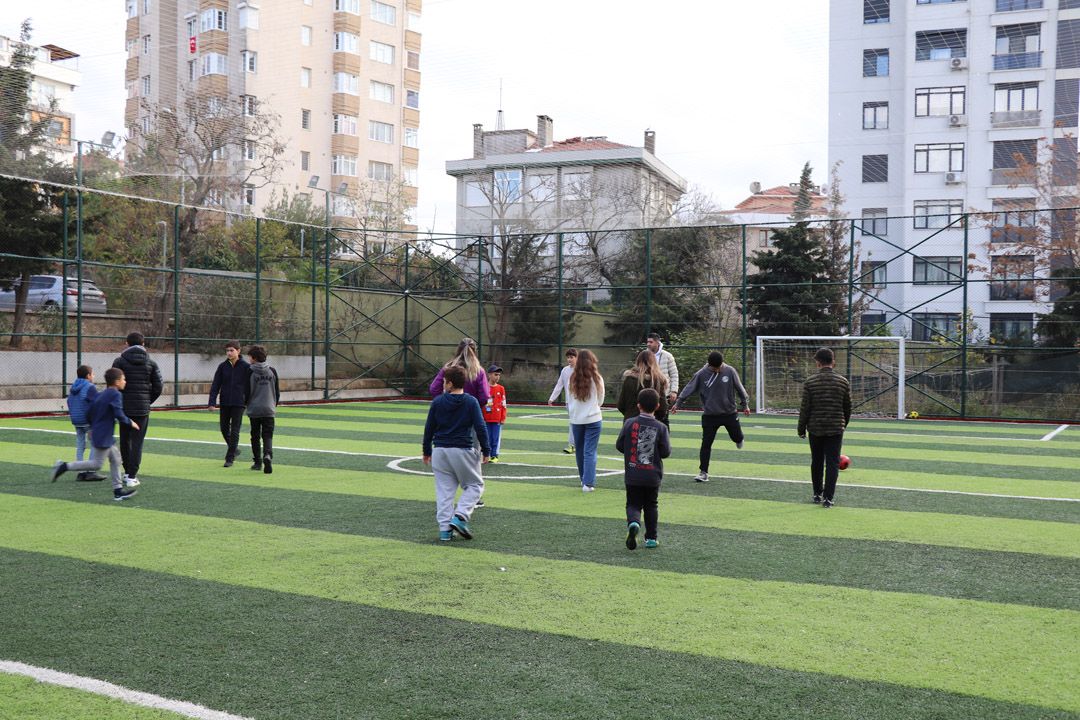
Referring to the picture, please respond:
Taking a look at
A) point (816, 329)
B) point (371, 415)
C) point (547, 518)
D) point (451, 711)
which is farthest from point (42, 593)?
point (816, 329)

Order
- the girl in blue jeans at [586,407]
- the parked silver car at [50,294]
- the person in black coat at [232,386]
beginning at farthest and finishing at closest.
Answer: the parked silver car at [50,294]
the person in black coat at [232,386]
the girl in blue jeans at [586,407]

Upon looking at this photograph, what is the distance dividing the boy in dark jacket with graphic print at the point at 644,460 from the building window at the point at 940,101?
48199 millimetres

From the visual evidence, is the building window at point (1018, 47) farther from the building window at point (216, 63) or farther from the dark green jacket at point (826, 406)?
the dark green jacket at point (826, 406)

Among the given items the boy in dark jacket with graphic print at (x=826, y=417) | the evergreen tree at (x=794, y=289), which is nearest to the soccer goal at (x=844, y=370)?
the evergreen tree at (x=794, y=289)

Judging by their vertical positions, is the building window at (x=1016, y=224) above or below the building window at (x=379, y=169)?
below

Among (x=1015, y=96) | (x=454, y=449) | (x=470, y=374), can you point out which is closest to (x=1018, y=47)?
(x=1015, y=96)

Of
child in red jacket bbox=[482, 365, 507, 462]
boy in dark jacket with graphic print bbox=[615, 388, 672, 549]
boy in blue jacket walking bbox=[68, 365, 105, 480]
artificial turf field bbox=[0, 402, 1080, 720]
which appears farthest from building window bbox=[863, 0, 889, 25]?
boy in dark jacket with graphic print bbox=[615, 388, 672, 549]

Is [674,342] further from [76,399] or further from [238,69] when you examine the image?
[238,69]

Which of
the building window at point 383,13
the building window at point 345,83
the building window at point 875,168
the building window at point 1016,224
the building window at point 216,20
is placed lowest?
the building window at point 1016,224

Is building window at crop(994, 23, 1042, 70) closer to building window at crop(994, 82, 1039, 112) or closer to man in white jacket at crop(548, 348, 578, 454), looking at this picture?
building window at crop(994, 82, 1039, 112)

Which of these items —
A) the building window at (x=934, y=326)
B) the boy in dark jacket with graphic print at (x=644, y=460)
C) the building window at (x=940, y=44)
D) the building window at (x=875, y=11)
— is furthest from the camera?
the building window at (x=875, y=11)

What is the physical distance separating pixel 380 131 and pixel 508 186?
23.4 meters

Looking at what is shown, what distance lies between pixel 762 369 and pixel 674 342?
327 centimetres

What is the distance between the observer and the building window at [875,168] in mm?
52938
